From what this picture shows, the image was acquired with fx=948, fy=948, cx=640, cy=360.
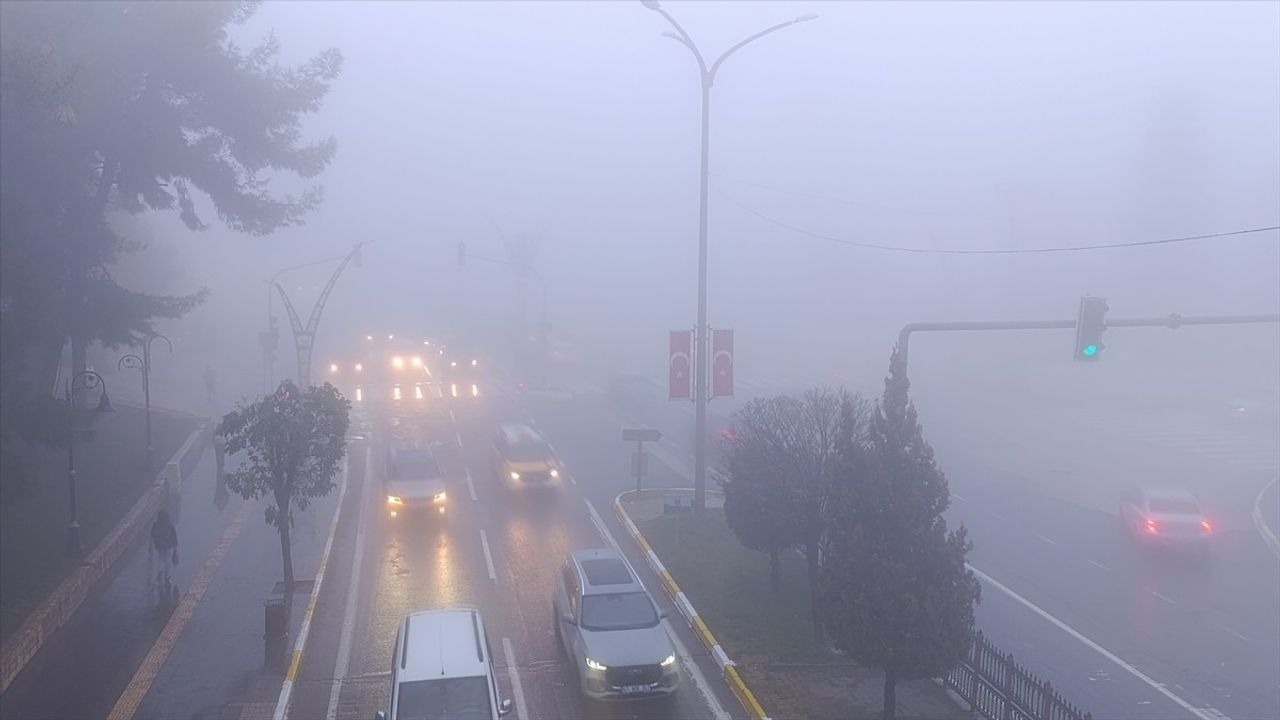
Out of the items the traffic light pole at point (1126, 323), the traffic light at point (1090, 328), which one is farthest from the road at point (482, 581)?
the traffic light at point (1090, 328)

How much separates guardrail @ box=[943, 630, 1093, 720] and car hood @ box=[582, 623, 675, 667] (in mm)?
3959

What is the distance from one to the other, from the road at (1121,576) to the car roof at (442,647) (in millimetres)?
9025

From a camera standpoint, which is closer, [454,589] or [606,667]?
[606,667]

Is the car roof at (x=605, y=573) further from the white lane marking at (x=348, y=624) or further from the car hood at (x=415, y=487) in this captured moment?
the car hood at (x=415, y=487)

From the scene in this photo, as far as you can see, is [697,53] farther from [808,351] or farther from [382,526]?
[808,351]

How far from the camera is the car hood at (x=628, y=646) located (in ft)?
42.7

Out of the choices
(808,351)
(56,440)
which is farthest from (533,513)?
(808,351)

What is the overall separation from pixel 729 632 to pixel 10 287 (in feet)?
53.0

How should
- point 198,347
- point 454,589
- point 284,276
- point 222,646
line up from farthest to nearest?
point 284,276
point 198,347
point 454,589
point 222,646

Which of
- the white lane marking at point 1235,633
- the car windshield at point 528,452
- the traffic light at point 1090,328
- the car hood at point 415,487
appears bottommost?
the white lane marking at point 1235,633

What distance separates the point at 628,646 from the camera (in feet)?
43.5

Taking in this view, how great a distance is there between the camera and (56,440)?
639 inches

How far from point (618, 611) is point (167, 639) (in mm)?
7838

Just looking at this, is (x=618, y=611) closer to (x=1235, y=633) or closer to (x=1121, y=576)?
(x=1235, y=633)
